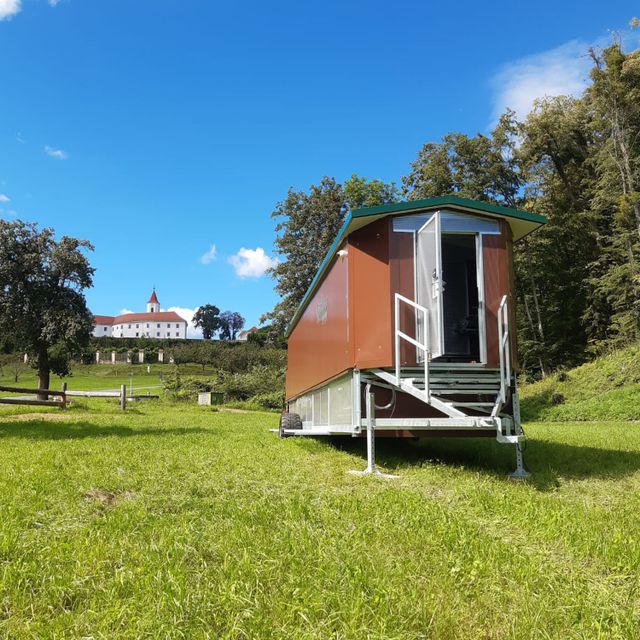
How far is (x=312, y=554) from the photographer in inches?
122

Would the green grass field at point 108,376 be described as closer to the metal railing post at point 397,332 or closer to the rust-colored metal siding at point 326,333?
the rust-colored metal siding at point 326,333

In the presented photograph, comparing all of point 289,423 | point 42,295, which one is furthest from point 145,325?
point 289,423

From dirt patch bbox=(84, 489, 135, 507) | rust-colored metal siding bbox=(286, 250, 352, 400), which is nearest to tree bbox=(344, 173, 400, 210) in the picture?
rust-colored metal siding bbox=(286, 250, 352, 400)

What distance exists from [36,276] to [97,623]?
23389 millimetres

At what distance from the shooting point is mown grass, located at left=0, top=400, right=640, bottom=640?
236 cm

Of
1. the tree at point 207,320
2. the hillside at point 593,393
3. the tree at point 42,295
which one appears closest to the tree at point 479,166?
the hillside at point 593,393

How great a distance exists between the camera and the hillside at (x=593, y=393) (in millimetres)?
16516

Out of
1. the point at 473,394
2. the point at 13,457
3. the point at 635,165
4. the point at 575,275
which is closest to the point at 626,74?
the point at 635,165

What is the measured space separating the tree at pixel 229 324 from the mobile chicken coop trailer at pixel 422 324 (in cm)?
12715

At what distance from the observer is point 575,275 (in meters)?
27.7

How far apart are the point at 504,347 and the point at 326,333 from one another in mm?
3453

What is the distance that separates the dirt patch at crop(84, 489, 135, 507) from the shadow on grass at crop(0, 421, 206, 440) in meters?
5.32

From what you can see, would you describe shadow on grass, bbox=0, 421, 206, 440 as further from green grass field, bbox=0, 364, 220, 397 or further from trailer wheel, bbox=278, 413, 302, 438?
green grass field, bbox=0, 364, 220, 397

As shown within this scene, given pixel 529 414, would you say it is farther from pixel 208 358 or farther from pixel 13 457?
pixel 208 358
